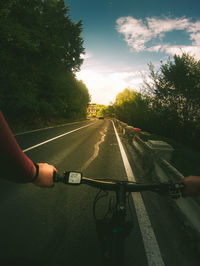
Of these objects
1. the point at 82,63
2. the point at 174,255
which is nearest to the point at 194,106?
the point at 174,255

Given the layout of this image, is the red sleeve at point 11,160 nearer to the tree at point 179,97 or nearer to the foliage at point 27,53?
the tree at point 179,97

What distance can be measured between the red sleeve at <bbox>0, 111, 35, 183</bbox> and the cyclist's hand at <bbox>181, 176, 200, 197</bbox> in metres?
1.19

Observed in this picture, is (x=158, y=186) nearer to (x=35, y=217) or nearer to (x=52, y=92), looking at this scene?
(x=35, y=217)

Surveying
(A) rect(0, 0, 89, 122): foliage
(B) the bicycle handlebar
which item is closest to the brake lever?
(B) the bicycle handlebar

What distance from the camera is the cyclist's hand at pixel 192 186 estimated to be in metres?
1.06

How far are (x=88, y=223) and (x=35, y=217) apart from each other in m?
0.96

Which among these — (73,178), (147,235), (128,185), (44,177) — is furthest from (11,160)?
(147,235)

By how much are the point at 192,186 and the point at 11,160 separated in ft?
4.29

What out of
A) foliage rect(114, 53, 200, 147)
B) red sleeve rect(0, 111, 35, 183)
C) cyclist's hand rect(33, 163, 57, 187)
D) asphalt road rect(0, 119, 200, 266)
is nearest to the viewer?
red sleeve rect(0, 111, 35, 183)

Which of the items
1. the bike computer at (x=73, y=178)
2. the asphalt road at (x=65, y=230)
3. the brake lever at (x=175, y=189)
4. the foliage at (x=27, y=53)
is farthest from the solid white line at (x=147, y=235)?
the foliage at (x=27, y=53)

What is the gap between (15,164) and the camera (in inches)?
30.4

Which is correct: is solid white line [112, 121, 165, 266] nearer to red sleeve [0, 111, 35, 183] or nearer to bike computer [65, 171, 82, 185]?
bike computer [65, 171, 82, 185]

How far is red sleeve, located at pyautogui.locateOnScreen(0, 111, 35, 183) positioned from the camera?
0.66 meters

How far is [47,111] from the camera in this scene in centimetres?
1988
